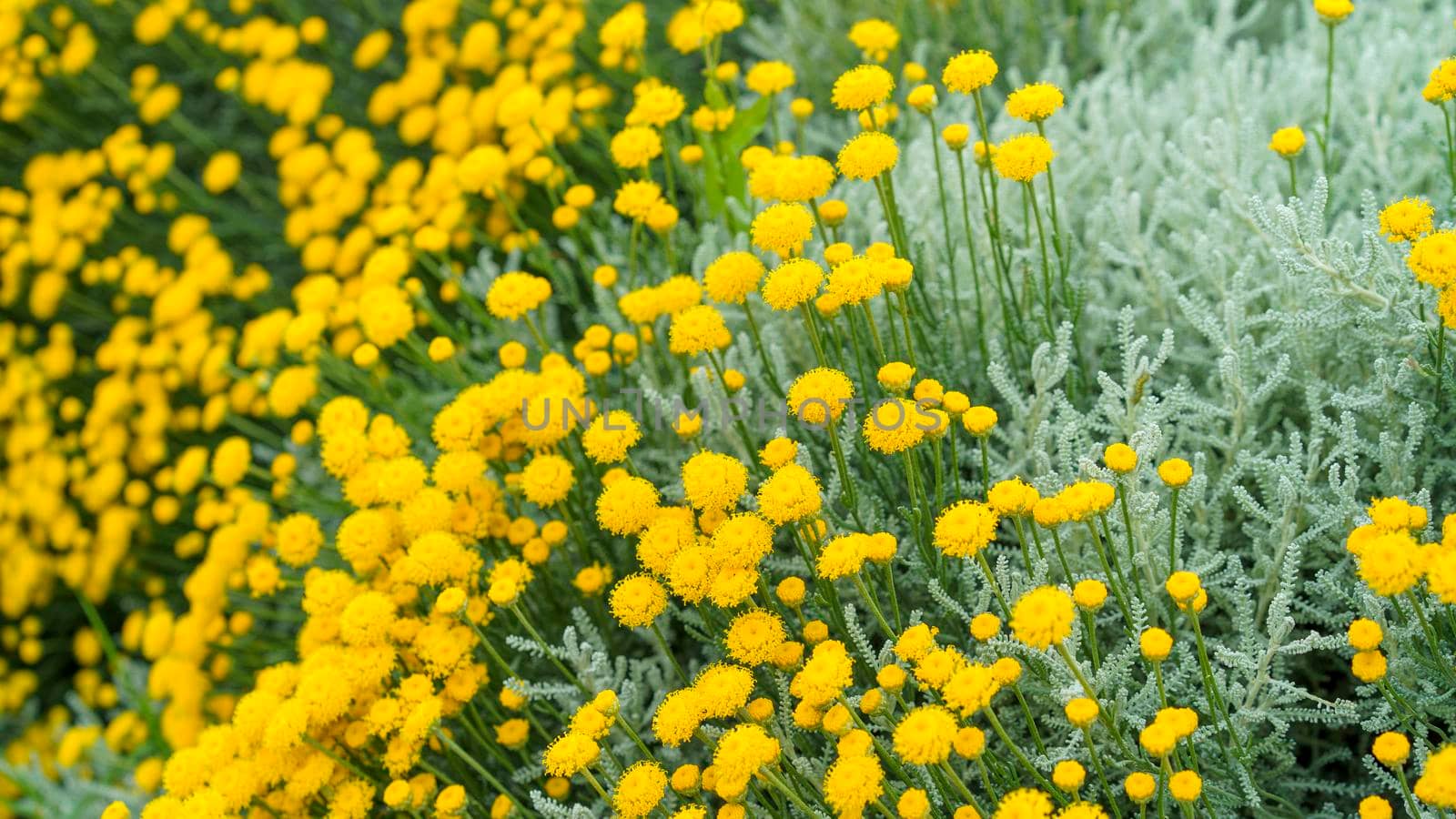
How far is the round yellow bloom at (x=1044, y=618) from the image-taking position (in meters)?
1.38

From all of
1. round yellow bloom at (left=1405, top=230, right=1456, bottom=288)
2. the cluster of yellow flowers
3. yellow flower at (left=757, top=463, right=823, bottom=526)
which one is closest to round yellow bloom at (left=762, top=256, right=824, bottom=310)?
the cluster of yellow flowers

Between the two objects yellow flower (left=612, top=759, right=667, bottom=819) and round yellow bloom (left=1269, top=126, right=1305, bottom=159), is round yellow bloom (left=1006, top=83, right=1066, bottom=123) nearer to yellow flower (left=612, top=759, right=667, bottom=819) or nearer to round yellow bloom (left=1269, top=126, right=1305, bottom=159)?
round yellow bloom (left=1269, top=126, right=1305, bottom=159)

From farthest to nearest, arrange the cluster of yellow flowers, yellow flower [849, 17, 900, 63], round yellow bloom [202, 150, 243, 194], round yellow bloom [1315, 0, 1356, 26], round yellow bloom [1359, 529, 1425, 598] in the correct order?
round yellow bloom [202, 150, 243, 194] → yellow flower [849, 17, 900, 63] → round yellow bloom [1315, 0, 1356, 26] → the cluster of yellow flowers → round yellow bloom [1359, 529, 1425, 598]

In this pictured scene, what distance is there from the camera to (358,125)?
150 inches

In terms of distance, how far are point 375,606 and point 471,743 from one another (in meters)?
0.42

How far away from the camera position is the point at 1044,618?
1382 mm

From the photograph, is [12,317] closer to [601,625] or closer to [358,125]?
[358,125]

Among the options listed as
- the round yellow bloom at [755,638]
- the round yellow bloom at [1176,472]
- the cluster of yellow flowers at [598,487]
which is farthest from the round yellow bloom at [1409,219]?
the round yellow bloom at [755,638]

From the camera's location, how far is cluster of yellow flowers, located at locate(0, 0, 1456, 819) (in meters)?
1.59

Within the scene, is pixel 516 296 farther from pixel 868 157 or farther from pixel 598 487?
pixel 868 157

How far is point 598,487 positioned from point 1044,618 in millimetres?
1127

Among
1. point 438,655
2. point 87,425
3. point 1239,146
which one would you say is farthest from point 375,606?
point 87,425

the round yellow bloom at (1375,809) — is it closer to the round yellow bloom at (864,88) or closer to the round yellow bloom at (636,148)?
the round yellow bloom at (864,88)

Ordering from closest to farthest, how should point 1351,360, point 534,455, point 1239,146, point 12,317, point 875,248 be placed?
point 875,248, point 1351,360, point 534,455, point 1239,146, point 12,317
